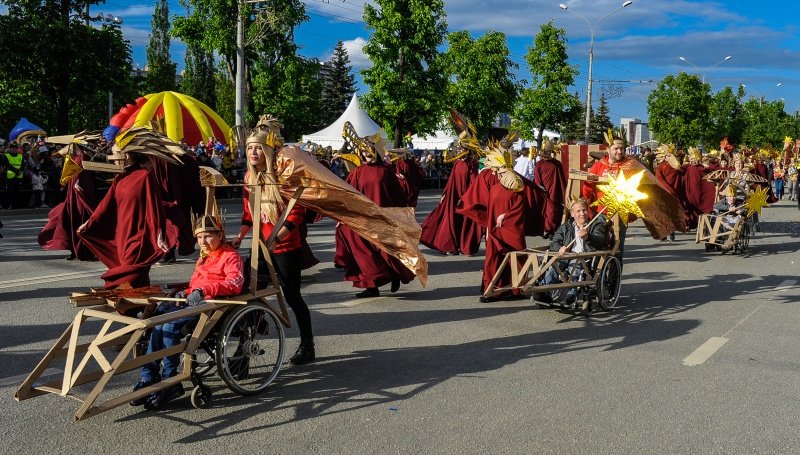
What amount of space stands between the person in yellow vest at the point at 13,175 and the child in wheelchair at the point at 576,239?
46.5 ft

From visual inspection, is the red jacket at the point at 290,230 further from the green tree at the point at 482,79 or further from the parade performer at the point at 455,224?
the green tree at the point at 482,79

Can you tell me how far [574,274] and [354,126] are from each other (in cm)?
2545

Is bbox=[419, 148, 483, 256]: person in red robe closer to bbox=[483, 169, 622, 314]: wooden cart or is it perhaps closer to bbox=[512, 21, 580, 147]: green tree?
bbox=[483, 169, 622, 314]: wooden cart

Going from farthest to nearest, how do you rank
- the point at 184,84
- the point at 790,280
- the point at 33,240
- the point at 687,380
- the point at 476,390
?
the point at 184,84 < the point at 33,240 < the point at 790,280 < the point at 687,380 < the point at 476,390

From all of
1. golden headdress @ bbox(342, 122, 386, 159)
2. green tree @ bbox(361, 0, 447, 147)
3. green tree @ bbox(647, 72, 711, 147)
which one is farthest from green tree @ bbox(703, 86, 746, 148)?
golden headdress @ bbox(342, 122, 386, 159)

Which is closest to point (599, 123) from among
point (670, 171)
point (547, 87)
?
point (547, 87)

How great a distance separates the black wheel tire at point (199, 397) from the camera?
17.3ft

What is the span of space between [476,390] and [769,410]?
206 cm

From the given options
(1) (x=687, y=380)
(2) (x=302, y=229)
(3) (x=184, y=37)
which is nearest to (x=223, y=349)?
(2) (x=302, y=229)

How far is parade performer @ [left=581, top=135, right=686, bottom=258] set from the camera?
368 inches

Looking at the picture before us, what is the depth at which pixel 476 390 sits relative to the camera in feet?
19.4

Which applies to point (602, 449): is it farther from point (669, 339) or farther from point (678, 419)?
point (669, 339)

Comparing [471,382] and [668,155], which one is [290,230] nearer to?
[471,382]

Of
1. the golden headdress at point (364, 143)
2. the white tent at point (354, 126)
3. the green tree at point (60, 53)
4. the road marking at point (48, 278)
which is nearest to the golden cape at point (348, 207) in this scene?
the golden headdress at point (364, 143)
